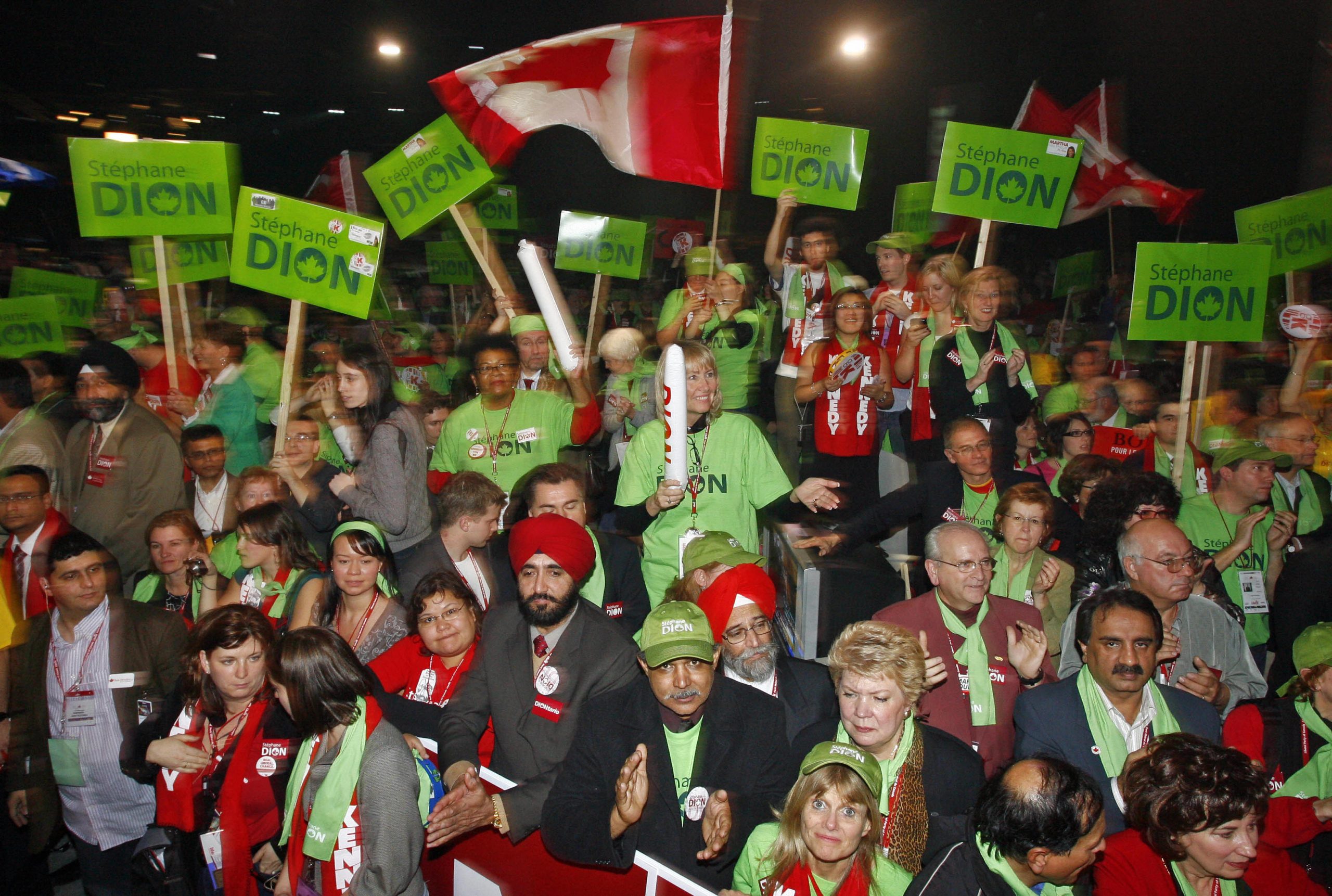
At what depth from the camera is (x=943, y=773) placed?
10.1 ft

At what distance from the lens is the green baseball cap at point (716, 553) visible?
12.8ft

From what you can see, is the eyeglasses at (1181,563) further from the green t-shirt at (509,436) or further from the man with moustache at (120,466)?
the man with moustache at (120,466)

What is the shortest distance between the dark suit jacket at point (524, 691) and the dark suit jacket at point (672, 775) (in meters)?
0.32

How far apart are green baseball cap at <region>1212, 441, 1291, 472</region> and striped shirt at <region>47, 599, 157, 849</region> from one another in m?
5.48

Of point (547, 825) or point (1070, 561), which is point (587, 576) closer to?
point (547, 825)

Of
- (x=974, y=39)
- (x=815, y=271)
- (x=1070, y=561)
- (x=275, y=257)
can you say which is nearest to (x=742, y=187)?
(x=974, y=39)

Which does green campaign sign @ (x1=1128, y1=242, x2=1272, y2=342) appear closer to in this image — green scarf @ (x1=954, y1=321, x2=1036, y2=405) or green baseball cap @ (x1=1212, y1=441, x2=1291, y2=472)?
green scarf @ (x1=954, y1=321, x2=1036, y2=405)

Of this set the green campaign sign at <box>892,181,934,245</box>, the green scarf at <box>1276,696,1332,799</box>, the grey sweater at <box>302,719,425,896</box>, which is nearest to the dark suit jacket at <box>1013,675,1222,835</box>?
the green scarf at <box>1276,696,1332,799</box>

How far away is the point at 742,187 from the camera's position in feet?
52.8

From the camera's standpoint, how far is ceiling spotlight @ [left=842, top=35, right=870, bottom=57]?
46.9ft

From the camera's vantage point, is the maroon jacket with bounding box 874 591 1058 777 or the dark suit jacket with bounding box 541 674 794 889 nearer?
the dark suit jacket with bounding box 541 674 794 889

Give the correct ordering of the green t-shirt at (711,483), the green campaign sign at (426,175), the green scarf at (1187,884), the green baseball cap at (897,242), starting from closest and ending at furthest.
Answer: the green scarf at (1187,884)
the green t-shirt at (711,483)
the green campaign sign at (426,175)
the green baseball cap at (897,242)

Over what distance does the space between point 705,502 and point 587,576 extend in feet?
3.43

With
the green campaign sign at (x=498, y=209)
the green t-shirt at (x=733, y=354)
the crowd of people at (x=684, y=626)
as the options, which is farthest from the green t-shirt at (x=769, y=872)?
the green campaign sign at (x=498, y=209)
